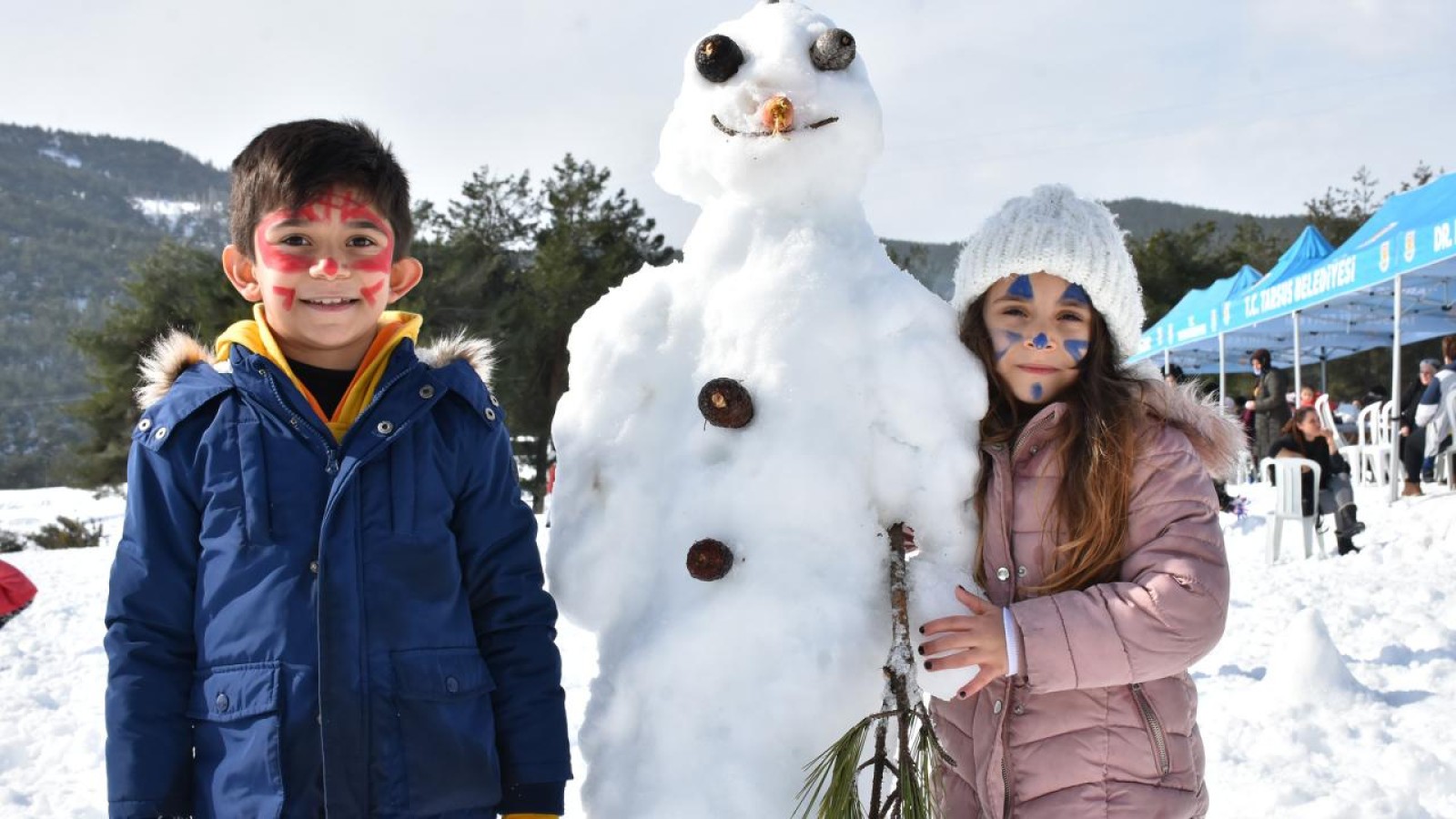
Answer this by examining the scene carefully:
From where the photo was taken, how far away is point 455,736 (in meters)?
1.62

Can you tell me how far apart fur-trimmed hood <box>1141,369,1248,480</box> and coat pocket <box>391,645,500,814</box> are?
127 cm

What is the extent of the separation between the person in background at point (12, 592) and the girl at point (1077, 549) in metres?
1.72

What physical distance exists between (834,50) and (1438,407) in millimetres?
9693

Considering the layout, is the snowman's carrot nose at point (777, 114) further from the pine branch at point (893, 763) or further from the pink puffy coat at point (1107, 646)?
the pine branch at point (893, 763)

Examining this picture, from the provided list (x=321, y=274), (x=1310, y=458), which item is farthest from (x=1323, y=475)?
(x=321, y=274)

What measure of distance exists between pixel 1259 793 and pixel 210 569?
2.98 m

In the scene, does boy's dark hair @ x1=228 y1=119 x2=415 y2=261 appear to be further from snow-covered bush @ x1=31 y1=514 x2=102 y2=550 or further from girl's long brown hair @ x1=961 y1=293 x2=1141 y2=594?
snow-covered bush @ x1=31 y1=514 x2=102 y2=550

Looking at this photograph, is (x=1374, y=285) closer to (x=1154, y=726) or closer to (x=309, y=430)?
(x=1154, y=726)

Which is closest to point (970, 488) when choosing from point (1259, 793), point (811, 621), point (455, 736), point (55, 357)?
point (811, 621)

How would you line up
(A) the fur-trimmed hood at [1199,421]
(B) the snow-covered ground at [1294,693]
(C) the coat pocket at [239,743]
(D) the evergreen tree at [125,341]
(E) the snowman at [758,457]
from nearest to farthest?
(C) the coat pocket at [239,743] < (E) the snowman at [758,457] < (A) the fur-trimmed hood at [1199,421] < (B) the snow-covered ground at [1294,693] < (D) the evergreen tree at [125,341]

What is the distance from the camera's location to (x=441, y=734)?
161 centimetres

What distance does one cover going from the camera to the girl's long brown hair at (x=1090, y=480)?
1.83m

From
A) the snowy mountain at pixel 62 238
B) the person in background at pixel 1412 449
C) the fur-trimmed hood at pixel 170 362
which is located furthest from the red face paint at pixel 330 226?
the snowy mountain at pixel 62 238

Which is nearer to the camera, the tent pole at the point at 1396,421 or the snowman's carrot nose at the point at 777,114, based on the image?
the snowman's carrot nose at the point at 777,114
